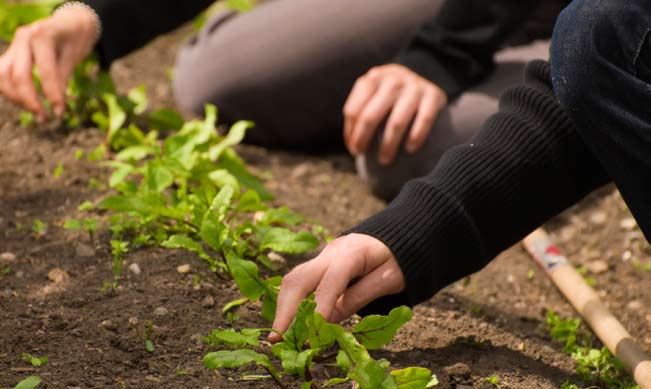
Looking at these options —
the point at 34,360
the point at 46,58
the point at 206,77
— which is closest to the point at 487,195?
the point at 34,360

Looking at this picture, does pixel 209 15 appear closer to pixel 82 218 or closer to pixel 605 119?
pixel 82 218

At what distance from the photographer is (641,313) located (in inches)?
91.3

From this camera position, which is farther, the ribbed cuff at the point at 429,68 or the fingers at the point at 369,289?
the ribbed cuff at the point at 429,68

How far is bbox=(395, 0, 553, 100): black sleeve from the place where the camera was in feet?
8.70

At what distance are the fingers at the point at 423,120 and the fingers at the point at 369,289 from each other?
0.90 m

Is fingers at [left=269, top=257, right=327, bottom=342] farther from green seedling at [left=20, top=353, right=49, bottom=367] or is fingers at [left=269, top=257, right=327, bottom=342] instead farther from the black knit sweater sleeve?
green seedling at [left=20, top=353, right=49, bottom=367]

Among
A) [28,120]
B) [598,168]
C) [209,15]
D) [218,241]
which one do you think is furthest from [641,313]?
[209,15]

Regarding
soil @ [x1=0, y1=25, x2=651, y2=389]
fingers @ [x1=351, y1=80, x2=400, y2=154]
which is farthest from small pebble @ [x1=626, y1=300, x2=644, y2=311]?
fingers @ [x1=351, y1=80, x2=400, y2=154]

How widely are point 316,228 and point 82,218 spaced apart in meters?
0.56

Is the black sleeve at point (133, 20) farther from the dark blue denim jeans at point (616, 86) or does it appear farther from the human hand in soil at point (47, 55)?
the dark blue denim jeans at point (616, 86)

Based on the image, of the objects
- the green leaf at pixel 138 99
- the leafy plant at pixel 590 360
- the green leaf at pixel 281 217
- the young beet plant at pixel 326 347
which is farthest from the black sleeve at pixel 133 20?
the leafy plant at pixel 590 360

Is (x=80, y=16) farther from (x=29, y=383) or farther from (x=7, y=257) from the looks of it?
(x=29, y=383)

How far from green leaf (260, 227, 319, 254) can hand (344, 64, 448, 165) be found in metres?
0.63

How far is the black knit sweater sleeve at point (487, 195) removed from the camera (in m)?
1.77
